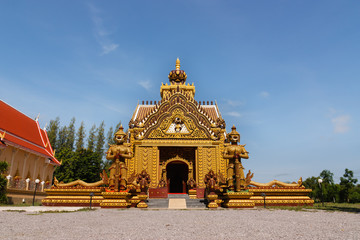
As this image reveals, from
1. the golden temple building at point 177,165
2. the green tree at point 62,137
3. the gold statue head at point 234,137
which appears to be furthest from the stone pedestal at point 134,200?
the green tree at point 62,137

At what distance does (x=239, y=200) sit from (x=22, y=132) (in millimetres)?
21887

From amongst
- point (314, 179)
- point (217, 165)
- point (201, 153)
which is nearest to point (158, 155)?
point (201, 153)

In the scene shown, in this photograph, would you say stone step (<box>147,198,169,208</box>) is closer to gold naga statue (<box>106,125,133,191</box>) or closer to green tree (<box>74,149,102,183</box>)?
gold naga statue (<box>106,125,133,191</box>)

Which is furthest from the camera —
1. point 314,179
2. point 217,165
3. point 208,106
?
point 314,179

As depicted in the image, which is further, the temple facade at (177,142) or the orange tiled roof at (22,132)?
the orange tiled roof at (22,132)

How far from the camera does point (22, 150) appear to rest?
73.3 feet

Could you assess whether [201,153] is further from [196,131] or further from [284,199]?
[284,199]

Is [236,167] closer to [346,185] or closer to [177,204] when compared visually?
[177,204]

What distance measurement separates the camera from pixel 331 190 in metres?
32.1

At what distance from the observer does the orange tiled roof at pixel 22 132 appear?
21298 millimetres

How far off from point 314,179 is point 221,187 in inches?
1345

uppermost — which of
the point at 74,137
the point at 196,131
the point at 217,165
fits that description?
the point at 74,137

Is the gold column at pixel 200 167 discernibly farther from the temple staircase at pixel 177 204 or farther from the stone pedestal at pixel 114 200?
the stone pedestal at pixel 114 200

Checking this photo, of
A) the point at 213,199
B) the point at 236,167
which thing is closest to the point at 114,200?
the point at 213,199
